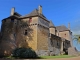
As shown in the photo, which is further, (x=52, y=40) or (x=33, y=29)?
(x=52, y=40)

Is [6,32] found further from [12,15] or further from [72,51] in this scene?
[72,51]

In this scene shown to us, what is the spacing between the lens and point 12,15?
34.3 metres

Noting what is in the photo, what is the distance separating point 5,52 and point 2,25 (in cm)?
682

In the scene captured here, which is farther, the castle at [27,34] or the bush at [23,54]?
the castle at [27,34]

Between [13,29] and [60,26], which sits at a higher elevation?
[60,26]

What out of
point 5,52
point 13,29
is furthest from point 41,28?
point 5,52

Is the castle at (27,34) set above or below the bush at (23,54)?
above

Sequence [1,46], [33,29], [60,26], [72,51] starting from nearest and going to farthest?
[33,29], [1,46], [72,51], [60,26]

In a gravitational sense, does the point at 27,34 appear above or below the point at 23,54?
above

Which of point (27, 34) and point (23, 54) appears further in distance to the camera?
point (27, 34)

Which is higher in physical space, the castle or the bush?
the castle

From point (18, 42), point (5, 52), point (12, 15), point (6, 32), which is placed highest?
point (12, 15)

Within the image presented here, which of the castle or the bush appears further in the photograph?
the castle

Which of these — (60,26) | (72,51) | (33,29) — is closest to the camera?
(33,29)
